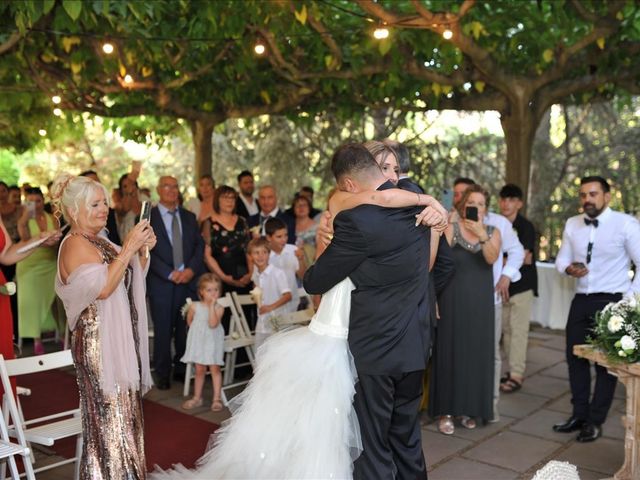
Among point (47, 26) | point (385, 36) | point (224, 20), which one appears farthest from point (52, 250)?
point (385, 36)

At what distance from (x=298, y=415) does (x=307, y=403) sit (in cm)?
8

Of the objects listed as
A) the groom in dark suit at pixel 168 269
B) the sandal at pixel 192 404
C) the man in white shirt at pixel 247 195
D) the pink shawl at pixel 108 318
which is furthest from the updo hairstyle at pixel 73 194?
the man in white shirt at pixel 247 195

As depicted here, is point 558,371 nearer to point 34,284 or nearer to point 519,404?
point 519,404

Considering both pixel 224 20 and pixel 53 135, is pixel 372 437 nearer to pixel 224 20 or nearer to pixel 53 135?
pixel 224 20

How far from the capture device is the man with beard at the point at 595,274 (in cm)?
519

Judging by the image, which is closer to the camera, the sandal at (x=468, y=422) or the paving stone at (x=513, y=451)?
the paving stone at (x=513, y=451)

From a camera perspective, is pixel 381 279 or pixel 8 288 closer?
pixel 381 279

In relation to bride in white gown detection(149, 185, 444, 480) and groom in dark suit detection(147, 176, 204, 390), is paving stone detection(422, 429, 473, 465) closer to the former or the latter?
bride in white gown detection(149, 185, 444, 480)

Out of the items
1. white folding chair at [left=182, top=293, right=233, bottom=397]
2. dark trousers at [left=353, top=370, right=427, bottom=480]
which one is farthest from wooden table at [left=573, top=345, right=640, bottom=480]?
white folding chair at [left=182, top=293, right=233, bottom=397]

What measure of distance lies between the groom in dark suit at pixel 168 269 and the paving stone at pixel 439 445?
2525 mm

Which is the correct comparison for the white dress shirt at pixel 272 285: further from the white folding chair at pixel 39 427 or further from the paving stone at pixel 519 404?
the white folding chair at pixel 39 427

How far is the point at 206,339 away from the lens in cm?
603

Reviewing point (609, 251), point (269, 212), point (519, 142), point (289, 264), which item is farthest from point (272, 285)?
point (519, 142)

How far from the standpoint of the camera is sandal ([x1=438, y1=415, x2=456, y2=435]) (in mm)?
5395
